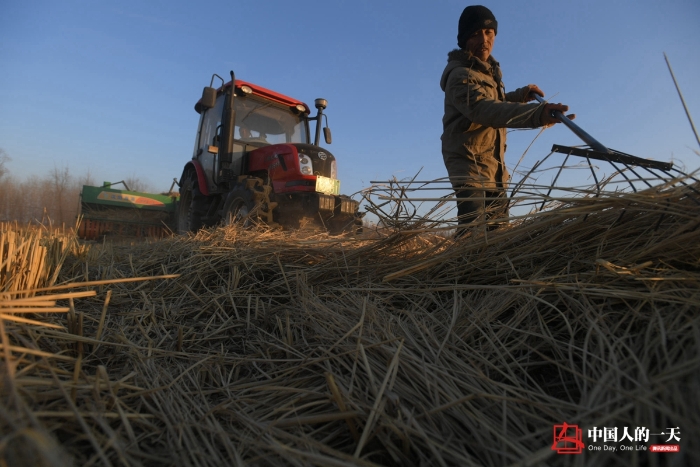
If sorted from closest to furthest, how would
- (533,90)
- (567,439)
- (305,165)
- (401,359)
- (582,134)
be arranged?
(567,439), (401,359), (582,134), (533,90), (305,165)

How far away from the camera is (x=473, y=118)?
1.97 meters

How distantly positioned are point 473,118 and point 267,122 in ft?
13.7

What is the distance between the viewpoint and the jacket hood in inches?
87.4

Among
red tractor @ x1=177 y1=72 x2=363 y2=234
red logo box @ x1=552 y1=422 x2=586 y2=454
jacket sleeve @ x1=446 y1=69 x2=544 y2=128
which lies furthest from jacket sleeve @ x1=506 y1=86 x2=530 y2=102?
red logo box @ x1=552 y1=422 x2=586 y2=454

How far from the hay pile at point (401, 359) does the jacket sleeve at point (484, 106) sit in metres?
0.77

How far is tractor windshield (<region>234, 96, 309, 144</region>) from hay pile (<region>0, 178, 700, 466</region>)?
4052 mm

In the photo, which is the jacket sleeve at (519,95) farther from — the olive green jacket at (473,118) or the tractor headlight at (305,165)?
the tractor headlight at (305,165)

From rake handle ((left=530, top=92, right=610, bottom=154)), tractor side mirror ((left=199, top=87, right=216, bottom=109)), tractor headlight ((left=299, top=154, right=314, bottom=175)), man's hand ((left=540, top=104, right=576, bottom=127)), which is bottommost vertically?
rake handle ((left=530, top=92, right=610, bottom=154))

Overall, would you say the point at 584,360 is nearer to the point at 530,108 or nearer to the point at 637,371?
the point at 637,371

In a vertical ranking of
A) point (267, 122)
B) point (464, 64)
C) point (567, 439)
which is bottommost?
point (567, 439)

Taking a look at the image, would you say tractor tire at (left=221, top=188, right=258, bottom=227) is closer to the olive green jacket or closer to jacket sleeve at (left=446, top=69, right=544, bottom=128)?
the olive green jacket

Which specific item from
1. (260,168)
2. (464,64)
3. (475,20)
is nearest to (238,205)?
(260,168)

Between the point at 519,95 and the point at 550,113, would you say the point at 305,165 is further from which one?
the point at 550,113

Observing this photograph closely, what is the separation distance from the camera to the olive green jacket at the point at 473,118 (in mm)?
1952
